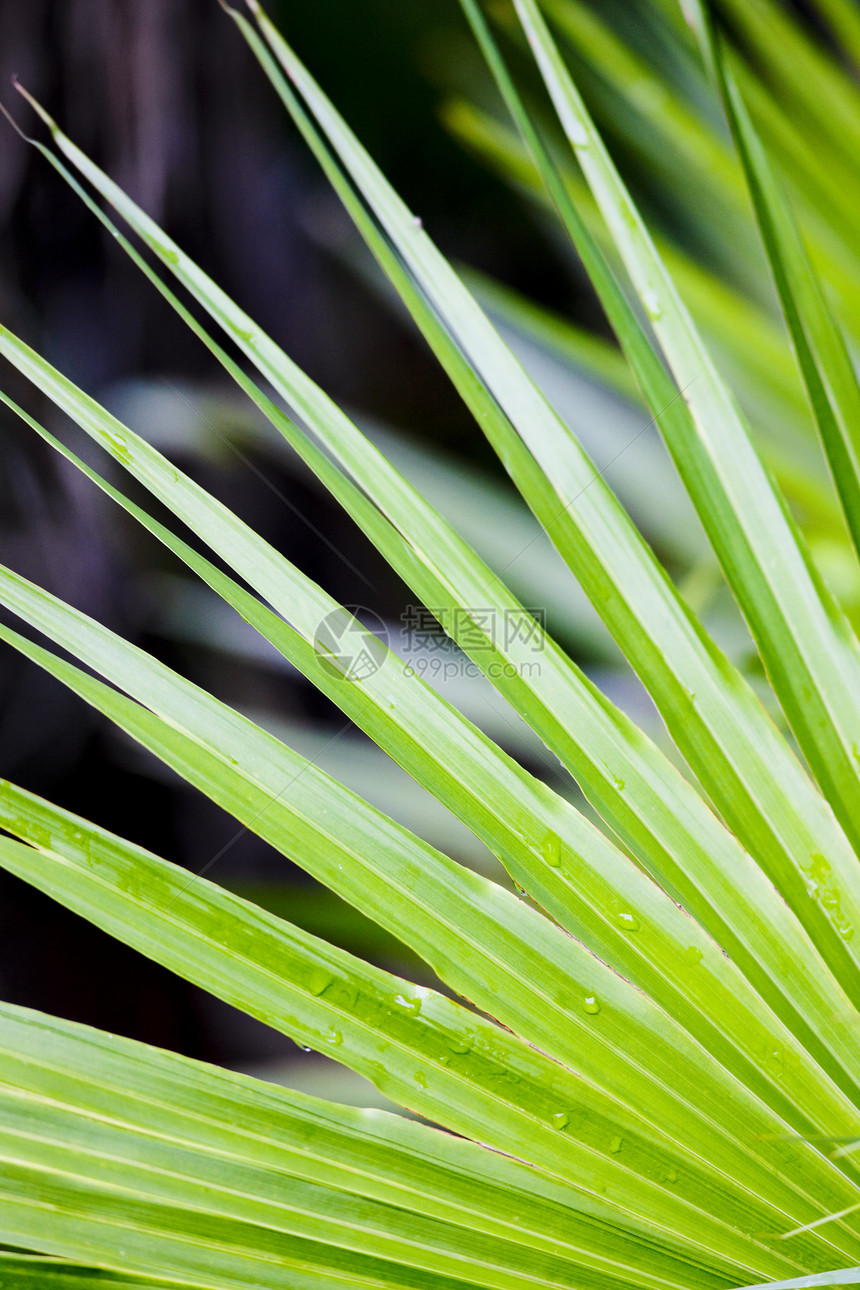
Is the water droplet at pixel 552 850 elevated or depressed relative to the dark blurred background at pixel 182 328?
depressed

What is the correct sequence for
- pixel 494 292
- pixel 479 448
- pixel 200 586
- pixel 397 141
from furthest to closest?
pixel 479 448
pixel 397 141
pixel 200 586
pixel 494 292

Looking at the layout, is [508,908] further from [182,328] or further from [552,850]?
[182,328]

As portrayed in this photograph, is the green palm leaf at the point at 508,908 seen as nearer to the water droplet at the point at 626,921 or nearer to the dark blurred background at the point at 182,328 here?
the water droplet at the point at 626,921

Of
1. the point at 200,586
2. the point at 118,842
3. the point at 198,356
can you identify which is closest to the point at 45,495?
the point at 200,586

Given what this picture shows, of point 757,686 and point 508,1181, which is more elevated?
point 757,686

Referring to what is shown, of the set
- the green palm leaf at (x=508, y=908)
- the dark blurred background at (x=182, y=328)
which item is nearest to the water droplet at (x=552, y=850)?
the green palm leaf at (x=508, y=908)

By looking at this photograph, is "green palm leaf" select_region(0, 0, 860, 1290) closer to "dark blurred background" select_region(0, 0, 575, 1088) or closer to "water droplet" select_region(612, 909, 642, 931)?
"water droplet" select_region(612, 909, 642, 931)

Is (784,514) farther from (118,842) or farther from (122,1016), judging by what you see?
(122,1016)
